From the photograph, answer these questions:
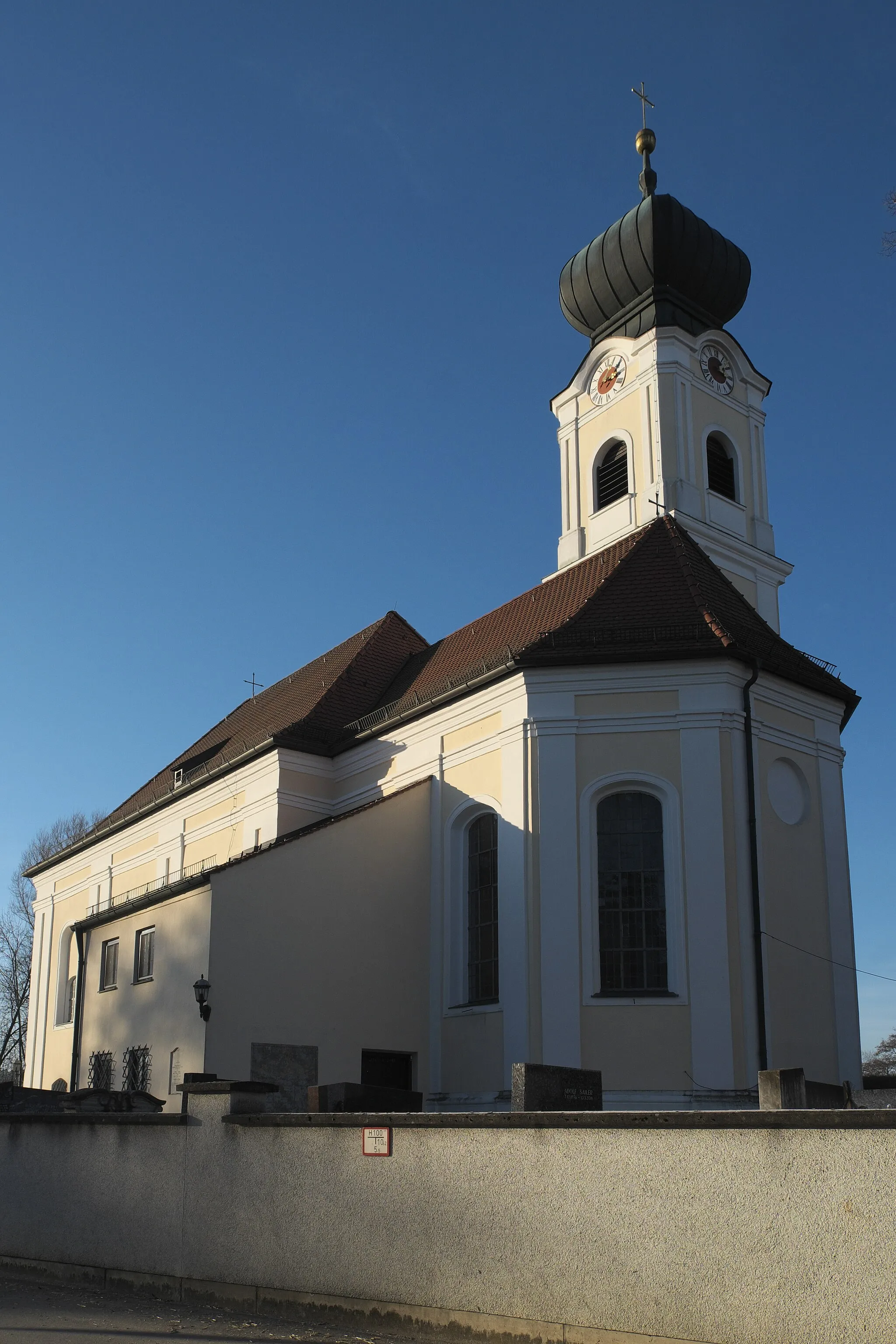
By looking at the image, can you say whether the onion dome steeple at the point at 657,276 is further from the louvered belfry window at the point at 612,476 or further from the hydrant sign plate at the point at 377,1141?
the hydrant sign plate at the point at 377,1141

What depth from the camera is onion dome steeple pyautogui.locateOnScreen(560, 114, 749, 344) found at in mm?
27266

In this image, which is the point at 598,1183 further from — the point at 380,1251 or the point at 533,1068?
the point at 380,1251

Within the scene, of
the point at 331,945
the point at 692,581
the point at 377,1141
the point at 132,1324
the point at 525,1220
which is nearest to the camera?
the point at 525,1220

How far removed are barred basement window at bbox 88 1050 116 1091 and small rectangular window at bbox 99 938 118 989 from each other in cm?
105

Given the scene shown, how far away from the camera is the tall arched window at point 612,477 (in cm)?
2636

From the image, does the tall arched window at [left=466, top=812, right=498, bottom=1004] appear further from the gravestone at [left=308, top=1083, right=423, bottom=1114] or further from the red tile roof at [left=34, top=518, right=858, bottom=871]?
the gravestone at [left=308, top=1083, right=423, bottom=1114]

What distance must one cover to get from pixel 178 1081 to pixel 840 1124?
11954 mm

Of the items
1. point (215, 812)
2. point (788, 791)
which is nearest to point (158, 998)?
point (215, 812)

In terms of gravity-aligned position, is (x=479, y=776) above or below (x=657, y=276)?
below

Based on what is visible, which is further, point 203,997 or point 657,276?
point 657,276

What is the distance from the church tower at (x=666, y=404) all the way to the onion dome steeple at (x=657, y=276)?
0.09 feet

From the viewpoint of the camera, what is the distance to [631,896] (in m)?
17.8

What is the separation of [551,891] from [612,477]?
11405 mm

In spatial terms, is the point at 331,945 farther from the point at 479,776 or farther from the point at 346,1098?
the point at 346,1098
